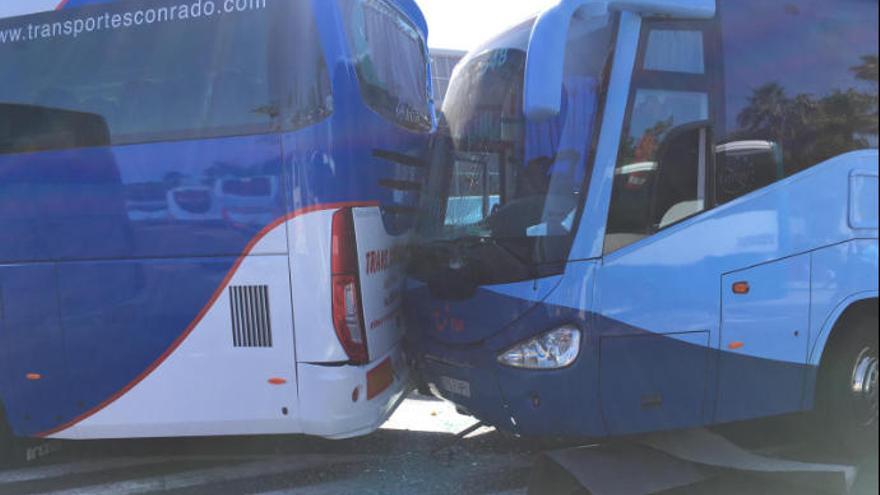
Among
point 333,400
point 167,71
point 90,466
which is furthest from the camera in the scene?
point 90,466

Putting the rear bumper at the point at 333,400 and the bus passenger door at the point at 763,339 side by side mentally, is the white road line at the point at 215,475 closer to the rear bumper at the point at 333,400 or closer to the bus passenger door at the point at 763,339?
the rear bumper at the point at 333,400

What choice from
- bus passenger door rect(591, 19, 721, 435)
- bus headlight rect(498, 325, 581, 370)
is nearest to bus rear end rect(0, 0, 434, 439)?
bus headlight rect(498, 325, 581, 370)

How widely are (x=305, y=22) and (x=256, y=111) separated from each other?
572 mm

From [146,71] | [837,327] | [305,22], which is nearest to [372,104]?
[305,22]

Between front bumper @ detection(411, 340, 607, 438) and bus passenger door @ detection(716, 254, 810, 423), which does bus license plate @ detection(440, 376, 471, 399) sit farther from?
bus passenger door @ detection(716, 254, 810, 423)

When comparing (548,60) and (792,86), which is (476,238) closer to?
(548,60)

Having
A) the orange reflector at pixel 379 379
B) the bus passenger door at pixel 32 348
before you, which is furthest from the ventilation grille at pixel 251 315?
the bus passenger door at pixel 32 348

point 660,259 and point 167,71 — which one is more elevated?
point 167,71

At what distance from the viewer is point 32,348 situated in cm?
389

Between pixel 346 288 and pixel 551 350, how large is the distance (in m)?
1.22

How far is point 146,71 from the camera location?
3.72 meters

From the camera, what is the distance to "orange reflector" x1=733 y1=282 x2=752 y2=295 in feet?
11.1

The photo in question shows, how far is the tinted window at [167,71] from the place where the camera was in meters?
3.50

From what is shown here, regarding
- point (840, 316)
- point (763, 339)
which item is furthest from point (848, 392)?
point (763, 339)
